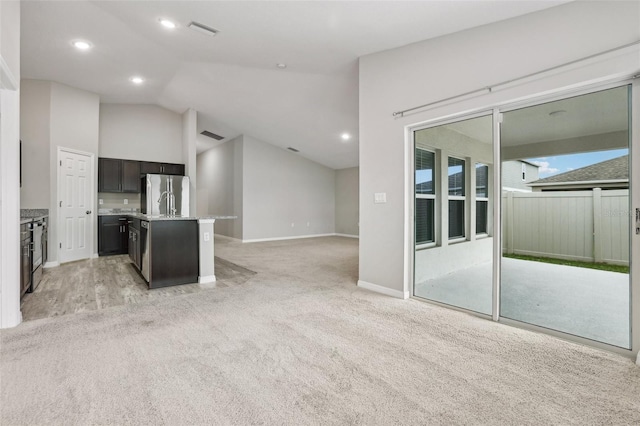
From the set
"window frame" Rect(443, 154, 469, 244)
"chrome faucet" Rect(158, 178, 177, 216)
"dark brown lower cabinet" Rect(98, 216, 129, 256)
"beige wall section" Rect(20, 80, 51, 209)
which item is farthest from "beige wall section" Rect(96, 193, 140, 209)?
"window frame" Rect(443, 154, 469, 244)

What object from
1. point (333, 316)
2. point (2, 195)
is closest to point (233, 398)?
point (333, 316)

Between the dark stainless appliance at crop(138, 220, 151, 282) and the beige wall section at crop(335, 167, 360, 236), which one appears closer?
the dark stainless appliance at crop(138, 220, 151, 282)

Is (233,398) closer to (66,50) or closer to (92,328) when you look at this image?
(92,328)

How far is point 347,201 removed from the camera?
10.3 metres

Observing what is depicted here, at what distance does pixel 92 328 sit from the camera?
8.62ft

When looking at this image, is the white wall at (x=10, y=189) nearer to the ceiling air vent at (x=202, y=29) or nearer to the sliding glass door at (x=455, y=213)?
the ceiling air vent at (x=202, y=29)

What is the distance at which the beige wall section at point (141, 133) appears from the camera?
662cm

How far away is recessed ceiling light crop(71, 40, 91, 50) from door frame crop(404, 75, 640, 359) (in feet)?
14.3

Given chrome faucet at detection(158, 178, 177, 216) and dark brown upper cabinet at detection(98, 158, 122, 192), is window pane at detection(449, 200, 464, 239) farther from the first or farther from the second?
dark brown upper cabinet at detection(98, 158, 122, 192)

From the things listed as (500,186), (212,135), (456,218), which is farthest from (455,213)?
(212,135)

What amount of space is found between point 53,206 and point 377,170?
5392 millimetres

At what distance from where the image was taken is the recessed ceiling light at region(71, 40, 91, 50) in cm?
411

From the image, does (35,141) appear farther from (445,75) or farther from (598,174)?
(598,174)

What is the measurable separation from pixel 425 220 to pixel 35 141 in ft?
20.4
